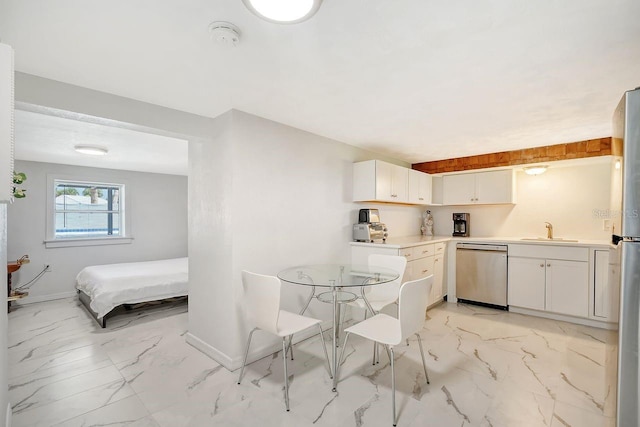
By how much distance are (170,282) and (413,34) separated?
158 inches

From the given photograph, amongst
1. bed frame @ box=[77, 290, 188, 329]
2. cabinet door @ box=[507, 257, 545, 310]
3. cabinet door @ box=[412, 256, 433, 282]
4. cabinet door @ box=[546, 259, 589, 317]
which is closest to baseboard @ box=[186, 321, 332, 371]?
bed frame @ box=[77, 290, 188, 329]

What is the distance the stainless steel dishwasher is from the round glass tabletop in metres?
1.97

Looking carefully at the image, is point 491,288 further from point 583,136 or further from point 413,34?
point 413,34

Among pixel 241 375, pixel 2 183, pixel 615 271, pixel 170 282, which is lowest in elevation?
pixel 241 375

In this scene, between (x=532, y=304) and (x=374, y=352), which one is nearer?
(x=374, y=352)

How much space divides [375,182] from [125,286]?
3274 millimetres

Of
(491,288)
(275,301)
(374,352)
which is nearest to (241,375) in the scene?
(275,301)

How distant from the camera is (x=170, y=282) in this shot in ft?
13.5

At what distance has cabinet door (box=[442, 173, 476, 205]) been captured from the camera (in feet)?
15.1

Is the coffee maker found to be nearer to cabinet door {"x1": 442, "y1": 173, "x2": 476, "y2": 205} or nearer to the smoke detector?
cabinet door {"x1": 442, "y1": 173, "x2": 476, "y2": 205}

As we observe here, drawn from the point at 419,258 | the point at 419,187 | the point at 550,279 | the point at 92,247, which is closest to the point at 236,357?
the point at 419,258

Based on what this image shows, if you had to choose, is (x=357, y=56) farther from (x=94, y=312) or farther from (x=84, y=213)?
(x=84, y=213)

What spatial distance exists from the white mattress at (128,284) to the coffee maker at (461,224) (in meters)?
4.15

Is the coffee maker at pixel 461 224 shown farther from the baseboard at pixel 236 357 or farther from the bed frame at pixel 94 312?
the bed frame at pixel 94 312
